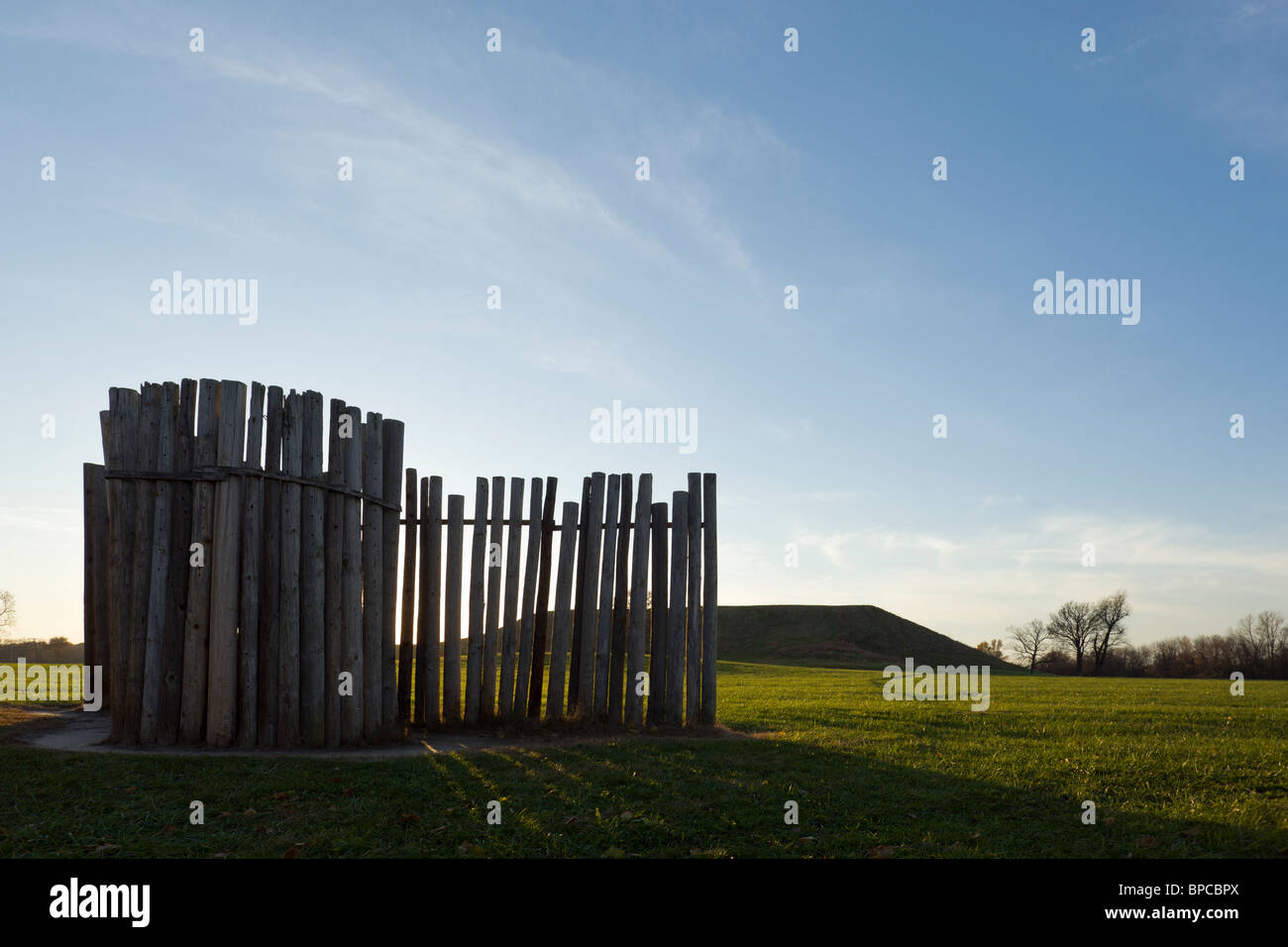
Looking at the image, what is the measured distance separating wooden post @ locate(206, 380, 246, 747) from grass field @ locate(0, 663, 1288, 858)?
101 cm

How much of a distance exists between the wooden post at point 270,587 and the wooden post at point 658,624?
15.3 ft

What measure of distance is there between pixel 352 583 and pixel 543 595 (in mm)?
2509

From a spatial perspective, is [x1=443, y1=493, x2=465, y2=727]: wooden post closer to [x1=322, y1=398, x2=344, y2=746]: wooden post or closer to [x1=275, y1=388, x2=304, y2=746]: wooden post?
[x1=322, y1=398, x2=344, y2=746]: wooden post

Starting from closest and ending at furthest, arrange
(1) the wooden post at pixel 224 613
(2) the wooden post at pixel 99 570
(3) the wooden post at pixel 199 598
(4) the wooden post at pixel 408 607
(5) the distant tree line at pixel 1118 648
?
(1) the wooden post at pixel 224 613
(3) the wooden post at pixel 199 598
(4) the wooden post at pixel 408 607
(2) the wooden post at pixel 99 570
(5) the distant tree line at pixel 1118 648

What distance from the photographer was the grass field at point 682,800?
19.7ft

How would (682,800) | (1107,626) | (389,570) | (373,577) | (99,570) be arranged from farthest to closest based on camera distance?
1. (1107,626)
2. (99,570)
3. (389,570)
4. (373,577)
5. (682,800)

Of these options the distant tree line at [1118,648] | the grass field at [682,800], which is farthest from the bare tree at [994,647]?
the grass field at [682,800]

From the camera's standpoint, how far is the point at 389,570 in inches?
430

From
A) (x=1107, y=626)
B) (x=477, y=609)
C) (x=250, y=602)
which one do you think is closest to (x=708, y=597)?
(x=477, y=609)

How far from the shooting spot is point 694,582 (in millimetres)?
11781

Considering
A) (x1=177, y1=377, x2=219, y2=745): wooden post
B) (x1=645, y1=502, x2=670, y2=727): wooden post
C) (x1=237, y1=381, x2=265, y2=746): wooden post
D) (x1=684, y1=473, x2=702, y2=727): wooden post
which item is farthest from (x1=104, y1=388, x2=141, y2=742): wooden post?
(x1=684, y1=473, x2=702, y2=727): wooden post

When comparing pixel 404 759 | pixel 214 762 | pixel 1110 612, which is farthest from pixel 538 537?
pixel 1110 612

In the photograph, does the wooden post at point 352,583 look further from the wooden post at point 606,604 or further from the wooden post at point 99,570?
the wooden post at point 99,570

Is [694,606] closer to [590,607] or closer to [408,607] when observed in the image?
[590,607]
